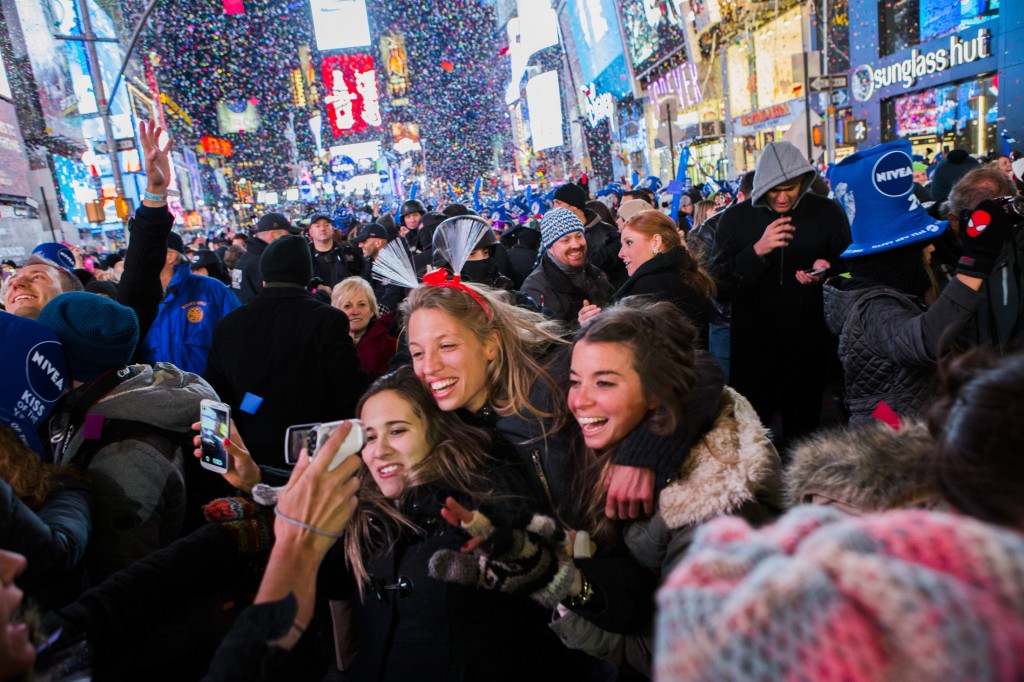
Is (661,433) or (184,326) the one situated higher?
(184,326)

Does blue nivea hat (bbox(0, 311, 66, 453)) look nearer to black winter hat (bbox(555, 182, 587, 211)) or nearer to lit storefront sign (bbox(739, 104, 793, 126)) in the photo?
black winter hat (bbox(555, 182, 587, 211))

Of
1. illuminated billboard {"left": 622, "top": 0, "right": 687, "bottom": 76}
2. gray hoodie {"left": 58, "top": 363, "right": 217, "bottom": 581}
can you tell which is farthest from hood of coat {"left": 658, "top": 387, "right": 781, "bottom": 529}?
illuminated billboard {"left": 622, "top": 0, "right": 687, "bottom": 76}

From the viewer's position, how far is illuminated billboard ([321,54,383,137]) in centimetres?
7325

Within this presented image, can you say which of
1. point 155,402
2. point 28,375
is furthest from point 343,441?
point 28,375

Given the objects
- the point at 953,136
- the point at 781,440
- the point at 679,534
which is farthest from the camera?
the point at 953,136

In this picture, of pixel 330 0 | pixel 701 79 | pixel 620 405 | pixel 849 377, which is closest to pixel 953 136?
pixel 701 79

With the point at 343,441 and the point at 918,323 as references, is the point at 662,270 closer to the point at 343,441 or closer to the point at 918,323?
the point at 918,323

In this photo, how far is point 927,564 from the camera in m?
0.48

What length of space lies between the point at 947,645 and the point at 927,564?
0.05 m

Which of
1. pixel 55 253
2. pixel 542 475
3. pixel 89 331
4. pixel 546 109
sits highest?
pixel 546 109

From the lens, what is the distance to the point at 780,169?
4090 mm

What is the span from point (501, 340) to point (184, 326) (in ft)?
8.79

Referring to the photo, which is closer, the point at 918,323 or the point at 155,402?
the point at 155,402

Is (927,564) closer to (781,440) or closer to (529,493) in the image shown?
(529,493)
